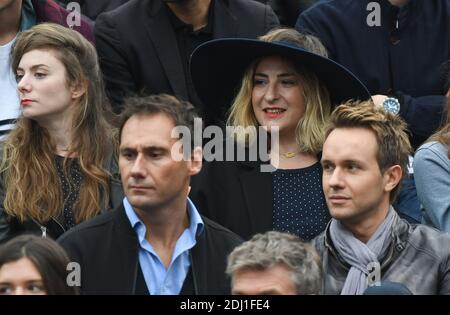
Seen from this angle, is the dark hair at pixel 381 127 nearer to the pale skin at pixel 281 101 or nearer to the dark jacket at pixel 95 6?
the pale skin at pixel 281 101

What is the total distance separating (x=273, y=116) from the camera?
24.4 ft

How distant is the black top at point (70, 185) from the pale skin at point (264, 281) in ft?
4.62

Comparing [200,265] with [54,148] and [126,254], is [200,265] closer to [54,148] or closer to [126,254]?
[126,254]

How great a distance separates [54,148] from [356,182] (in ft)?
5.29

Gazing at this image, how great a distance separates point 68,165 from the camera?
716cm

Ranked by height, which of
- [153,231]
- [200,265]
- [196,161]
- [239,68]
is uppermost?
[239,68]

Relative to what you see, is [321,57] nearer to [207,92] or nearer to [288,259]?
[207,92]

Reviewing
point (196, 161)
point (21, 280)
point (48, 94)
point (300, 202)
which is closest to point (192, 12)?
point (48, 94)

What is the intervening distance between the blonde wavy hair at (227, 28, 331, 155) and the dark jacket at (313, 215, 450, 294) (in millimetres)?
806

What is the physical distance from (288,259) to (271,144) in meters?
1.62

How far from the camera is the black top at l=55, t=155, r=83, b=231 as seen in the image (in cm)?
699

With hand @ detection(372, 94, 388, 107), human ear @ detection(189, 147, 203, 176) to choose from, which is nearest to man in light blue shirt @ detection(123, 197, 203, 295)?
human ear @ detection(189, 147, 203, 176)
